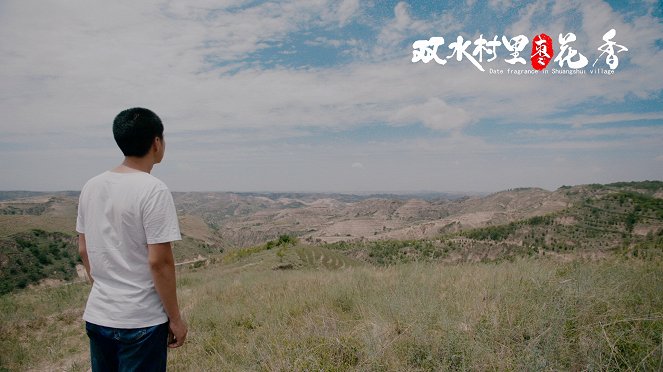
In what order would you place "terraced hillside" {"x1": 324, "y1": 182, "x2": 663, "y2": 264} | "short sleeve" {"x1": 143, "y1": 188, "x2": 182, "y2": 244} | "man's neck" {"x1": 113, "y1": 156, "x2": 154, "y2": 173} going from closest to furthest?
"short sleeve" {"x1": 143, "y1": 188, "x2": 182, "y2": 244} < "man's neck" {"x1": 113, "y1": 156, "x2": 154, "y2": 173} < "terraced hillside" {"x1": 324, "y1": 182, "x2": 663, "y2": 264}

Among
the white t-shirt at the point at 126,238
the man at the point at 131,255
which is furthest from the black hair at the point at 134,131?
the white t-shirt at the point at 126,238

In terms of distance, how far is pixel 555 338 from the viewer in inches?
98.6

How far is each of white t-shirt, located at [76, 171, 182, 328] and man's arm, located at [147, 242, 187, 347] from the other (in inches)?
2.1

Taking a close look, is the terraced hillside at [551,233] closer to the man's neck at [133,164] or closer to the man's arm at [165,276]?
the man's arm at [165,276]

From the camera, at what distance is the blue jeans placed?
1.98 metres

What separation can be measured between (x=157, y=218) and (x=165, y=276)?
37 cm

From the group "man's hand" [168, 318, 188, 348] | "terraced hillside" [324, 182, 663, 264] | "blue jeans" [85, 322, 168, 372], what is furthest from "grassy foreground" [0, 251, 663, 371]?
"terraced hillside" [324, 182, 663, 264]

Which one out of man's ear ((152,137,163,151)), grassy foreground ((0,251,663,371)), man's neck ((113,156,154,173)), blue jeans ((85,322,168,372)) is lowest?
grassy foreground ((0,251,663,371))

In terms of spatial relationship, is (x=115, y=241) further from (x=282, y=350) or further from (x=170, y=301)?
(x=282, y=350)

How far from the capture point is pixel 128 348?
1991mm

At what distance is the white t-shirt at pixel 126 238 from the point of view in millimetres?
1910

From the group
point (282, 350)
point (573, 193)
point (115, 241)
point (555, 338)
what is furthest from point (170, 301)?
point (573, 193)

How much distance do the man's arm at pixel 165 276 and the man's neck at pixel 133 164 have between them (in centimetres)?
52

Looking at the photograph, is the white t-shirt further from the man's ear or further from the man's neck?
the man's ear
